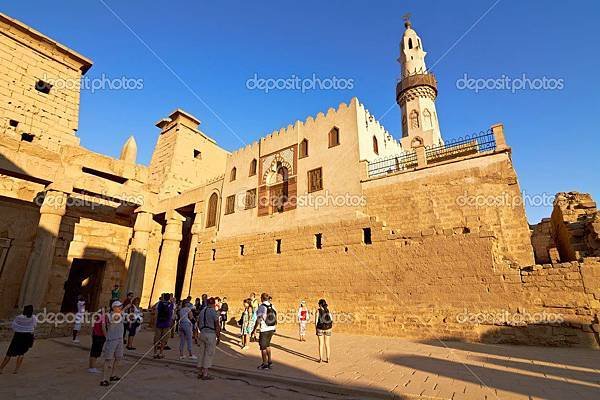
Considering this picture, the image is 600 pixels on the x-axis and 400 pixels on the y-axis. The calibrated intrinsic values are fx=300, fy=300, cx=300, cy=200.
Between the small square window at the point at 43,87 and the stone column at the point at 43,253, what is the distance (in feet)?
20.8

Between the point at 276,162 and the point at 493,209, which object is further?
the point at 276,162

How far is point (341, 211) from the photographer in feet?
49.3

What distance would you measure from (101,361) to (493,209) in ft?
45.3

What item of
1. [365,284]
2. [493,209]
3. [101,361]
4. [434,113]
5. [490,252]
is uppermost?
[434,113]

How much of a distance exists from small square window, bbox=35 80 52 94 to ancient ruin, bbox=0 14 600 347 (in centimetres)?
5

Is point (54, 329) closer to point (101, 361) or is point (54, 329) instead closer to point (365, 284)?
point (101, 361)

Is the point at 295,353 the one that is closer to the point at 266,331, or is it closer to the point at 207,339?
the point at 266,331

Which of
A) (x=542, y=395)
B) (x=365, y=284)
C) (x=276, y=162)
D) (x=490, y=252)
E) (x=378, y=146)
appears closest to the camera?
(x=542, y=395)

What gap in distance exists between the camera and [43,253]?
39.9 ft

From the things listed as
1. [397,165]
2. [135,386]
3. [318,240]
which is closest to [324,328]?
[135,386]

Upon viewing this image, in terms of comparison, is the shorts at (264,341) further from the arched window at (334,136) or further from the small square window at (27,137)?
the small square window at (27,137)

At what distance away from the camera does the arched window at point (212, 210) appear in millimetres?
21703

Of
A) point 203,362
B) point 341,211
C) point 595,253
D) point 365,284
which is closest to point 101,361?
point 203,362

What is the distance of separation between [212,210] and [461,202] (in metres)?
16.2
